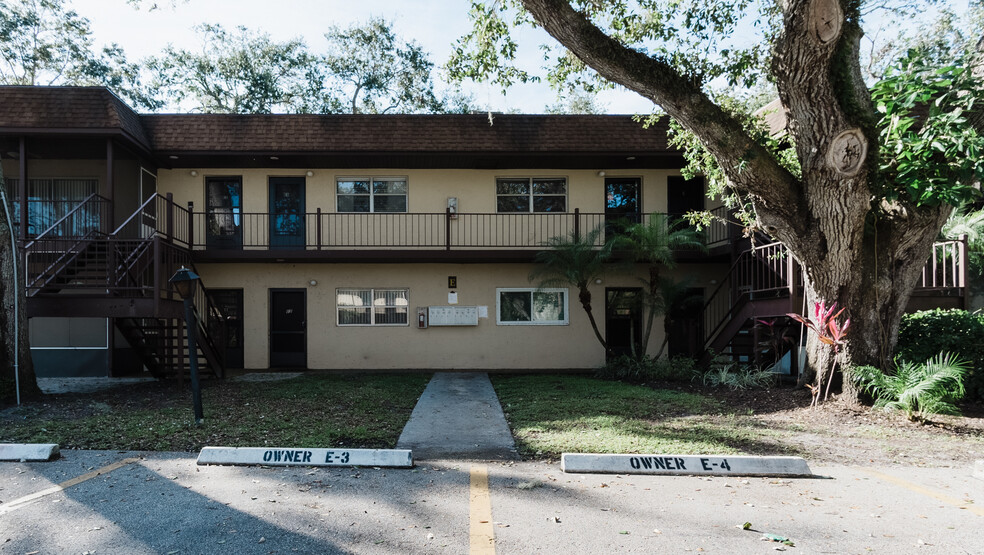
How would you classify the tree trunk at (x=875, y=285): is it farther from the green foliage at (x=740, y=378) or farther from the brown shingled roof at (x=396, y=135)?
the brown shingled roof at (x=396, y=135)

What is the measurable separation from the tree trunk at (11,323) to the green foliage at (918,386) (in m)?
11.7

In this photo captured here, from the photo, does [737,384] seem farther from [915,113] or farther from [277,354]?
[277,354]

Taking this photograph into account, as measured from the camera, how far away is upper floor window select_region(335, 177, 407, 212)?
14.8 metres

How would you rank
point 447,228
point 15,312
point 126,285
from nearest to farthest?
point 15,312 < point 126,285 < point 447,228

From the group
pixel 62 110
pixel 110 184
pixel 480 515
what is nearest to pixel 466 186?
pixel 110 184

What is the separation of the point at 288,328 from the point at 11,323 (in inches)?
238

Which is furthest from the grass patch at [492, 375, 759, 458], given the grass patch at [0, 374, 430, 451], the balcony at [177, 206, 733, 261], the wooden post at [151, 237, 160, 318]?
the wooden post at [151, 237, 160, 318]

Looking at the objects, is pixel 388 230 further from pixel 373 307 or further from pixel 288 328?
pixel 288 328

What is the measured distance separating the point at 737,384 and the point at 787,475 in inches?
208

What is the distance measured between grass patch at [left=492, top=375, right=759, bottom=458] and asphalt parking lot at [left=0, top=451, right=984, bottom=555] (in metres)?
0.80

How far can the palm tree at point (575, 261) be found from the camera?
41.2ft

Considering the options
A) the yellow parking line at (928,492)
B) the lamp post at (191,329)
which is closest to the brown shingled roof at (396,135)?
the lamp post at (191,329)

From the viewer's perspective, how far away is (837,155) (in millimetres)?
7547

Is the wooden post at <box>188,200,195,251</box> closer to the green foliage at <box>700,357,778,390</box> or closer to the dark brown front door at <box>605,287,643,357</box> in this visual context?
the dark brown front door at <box>605,287,643,357</box>
